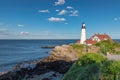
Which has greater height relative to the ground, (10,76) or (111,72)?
(111,72)

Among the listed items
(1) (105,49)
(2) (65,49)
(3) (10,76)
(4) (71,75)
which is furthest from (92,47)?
(4) (71,75)

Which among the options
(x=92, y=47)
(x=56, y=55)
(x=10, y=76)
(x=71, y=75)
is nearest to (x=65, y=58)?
(x=56, y=55)

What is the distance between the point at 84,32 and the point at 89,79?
66.2 metres

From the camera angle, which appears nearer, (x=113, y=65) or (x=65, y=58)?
(x=113, y=65)

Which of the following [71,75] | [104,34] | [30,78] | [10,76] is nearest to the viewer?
[71,75]

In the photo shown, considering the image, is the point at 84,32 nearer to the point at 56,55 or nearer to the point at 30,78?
the point at 56,55

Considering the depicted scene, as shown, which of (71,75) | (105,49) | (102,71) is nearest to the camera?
(102,71)

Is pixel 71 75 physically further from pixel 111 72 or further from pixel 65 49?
pixel 65 49

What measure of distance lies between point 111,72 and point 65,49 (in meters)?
42.6

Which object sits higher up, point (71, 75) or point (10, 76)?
point (71, 75)

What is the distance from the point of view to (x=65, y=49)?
58.4 m

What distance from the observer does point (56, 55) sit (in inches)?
2281

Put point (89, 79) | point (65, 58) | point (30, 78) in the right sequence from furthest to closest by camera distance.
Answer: point (65, 58)
point (30, 78)
point (89, 79)

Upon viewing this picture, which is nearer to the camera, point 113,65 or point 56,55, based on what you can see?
point 113,65
